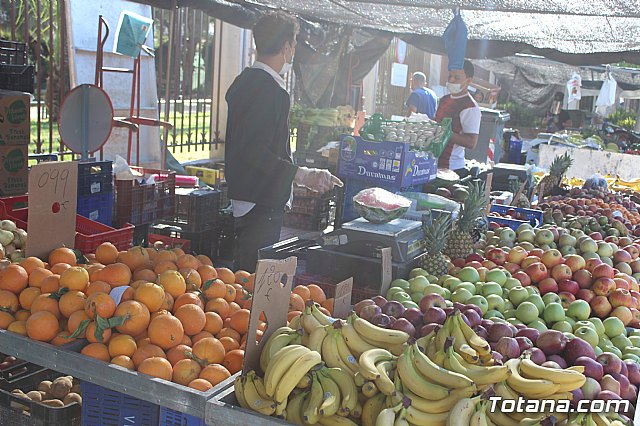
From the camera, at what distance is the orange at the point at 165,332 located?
2.54 meters

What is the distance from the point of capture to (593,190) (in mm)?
6914

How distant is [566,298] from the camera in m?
3.46

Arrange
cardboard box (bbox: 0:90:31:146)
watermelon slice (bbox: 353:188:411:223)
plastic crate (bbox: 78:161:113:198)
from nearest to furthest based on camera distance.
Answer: watermelon slice (bbox: 353:188:411:223) → plastic crate (bbox: 78:161:113:198) → cardboard box (bbox: 0:90:31:146)

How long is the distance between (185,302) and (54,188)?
3.02ft

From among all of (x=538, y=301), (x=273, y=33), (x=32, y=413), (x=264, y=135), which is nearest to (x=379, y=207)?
(x=264, y=135)

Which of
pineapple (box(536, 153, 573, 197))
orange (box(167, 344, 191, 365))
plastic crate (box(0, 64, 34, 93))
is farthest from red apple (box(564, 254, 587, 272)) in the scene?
plastic crate (box(0, 64, 34, 93))

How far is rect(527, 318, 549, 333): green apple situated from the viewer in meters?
3.01

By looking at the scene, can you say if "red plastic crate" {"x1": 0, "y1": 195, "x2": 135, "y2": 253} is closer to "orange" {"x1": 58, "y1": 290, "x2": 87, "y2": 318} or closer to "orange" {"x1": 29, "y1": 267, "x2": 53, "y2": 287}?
"orange" {"x1": 29, "y1": 267, "x2": 53, "y2": 287}

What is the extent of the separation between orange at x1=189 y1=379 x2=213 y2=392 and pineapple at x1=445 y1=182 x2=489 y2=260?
6.97 ft

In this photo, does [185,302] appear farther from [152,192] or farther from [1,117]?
[1,117]

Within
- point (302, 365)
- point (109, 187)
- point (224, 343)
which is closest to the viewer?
point (302, 365)

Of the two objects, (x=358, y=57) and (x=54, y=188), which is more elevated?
(x=358, y=57)

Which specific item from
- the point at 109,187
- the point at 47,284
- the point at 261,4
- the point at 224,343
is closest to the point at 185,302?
the point at 224,343

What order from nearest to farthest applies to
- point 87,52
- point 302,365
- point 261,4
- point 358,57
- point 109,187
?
point 302,365
point 109,187
point 261,4
point 87,52
point 358,57
